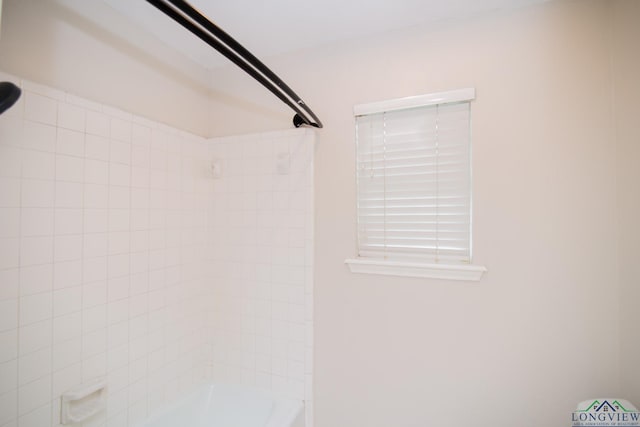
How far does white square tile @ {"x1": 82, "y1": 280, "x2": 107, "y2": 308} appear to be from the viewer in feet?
3.71

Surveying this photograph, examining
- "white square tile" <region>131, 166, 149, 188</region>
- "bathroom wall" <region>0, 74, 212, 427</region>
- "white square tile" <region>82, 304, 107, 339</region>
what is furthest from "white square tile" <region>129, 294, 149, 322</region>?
"white square tile" <region>131, 166, 149, 188</region>

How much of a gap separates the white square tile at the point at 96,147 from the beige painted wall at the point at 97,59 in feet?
0.60

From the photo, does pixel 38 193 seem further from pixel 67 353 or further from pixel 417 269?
pixel 417 269

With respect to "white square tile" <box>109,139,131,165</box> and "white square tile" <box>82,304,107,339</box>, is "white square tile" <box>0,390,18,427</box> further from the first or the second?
"white square tile" <box>109,139,131,165</box>

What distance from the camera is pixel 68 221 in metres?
1.07

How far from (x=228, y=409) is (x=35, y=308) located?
1.20 metres

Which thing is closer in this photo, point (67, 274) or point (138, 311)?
point (67, 274)

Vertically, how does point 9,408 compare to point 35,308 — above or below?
below

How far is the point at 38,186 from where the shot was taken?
38.9 inches

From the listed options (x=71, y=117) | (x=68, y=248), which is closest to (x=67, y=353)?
(x=68, y=248)

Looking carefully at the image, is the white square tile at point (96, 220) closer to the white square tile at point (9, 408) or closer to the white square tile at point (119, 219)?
the white square tile at point (119, 219)

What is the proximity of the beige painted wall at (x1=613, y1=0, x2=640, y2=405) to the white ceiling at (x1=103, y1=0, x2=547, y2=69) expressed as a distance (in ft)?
1.30

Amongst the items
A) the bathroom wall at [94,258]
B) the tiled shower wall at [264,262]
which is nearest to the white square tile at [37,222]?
the bathroom wall at [94,258]

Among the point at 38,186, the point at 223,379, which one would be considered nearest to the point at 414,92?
the point at 38,186
